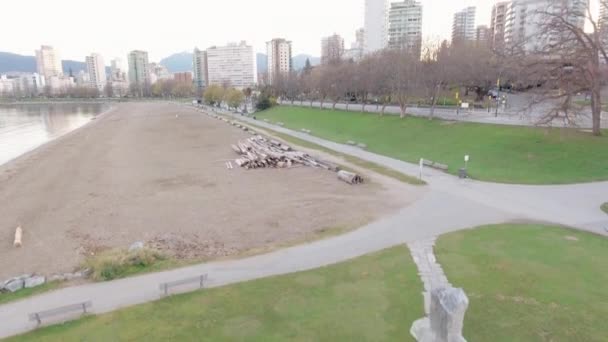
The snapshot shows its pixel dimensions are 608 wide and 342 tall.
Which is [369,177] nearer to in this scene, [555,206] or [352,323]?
[555,206]

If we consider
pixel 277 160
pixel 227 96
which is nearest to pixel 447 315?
pixel 277 160

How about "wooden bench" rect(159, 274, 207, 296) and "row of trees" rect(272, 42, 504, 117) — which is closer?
"wooden bench" rect(159, 274, 207, 296)

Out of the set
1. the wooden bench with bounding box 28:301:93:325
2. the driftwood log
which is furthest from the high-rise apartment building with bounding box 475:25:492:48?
the wooden bench with bounding box 28:301:93:325

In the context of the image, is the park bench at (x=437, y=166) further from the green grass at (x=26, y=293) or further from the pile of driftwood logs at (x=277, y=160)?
the green grass at (x=26, y=293)

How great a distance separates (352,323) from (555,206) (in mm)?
13074

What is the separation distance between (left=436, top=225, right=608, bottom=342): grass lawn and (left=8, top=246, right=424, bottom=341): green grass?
4.96ft

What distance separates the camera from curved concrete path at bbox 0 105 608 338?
10.1 meters

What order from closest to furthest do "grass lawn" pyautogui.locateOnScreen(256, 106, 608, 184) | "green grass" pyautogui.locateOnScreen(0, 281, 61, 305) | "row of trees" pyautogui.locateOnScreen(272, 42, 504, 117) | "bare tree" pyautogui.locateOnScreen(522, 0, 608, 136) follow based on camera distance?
"green grass" pyautogui.locateOnScreen(0, 281, 61, 305), "grass lawn" pyautogui.locateOnScreen(256, 106, 608, 184), "bare tree" pyautogui.locateOnScreen(522, 0, 608, 136), "row of trees" pyautogui.locateOnScreen(272, 42, 504, 117)

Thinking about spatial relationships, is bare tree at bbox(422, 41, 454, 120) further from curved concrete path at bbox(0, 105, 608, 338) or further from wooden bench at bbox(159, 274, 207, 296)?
wooden bench at bbox(159, 274, 207, 296)

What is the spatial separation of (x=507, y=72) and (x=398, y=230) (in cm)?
4050

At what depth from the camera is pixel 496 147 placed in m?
28.0

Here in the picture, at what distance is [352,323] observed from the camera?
28.1 ft

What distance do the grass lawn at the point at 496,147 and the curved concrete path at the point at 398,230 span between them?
2.48 metres

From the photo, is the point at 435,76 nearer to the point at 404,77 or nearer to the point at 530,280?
the point at 404,77
